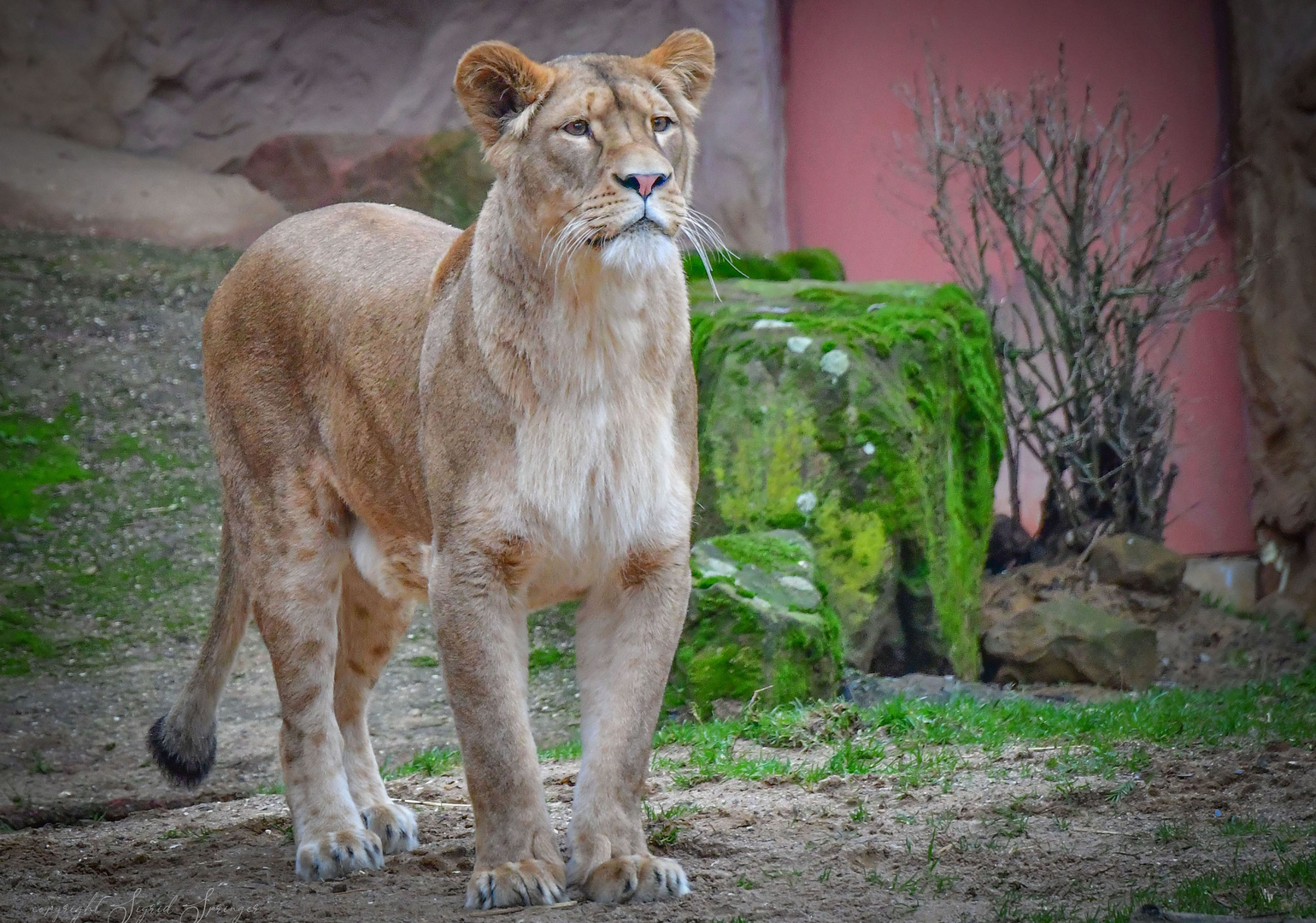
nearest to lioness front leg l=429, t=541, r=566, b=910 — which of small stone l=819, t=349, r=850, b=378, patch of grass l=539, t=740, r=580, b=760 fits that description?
patch of grass l=539, t=740, r=580, b=760

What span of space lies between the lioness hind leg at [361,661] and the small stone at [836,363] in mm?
3133

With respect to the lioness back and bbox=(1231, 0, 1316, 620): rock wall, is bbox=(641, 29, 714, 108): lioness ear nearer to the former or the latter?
the lioness back

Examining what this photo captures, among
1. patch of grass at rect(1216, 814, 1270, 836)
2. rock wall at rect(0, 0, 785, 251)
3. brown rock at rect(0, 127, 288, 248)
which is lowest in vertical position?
patch of grass at rect(1216, 814, 1270, 836)

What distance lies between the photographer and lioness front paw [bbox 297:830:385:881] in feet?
14.1

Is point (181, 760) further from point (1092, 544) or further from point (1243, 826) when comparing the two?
point (1092, 544)

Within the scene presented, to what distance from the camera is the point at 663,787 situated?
16.7 ft

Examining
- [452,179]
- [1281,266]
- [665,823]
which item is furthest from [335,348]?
[452,179]

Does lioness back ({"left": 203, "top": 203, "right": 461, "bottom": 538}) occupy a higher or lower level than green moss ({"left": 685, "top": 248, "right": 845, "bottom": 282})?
lower

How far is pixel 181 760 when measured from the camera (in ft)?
16.2

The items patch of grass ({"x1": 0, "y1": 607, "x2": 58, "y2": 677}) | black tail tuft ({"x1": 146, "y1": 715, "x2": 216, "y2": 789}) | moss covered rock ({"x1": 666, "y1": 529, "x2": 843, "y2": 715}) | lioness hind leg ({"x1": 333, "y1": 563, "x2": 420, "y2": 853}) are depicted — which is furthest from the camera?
patch of grass ({"x1": 0, "y1": 607, "x2": 58, "y2": 677})

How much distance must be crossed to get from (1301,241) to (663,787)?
7002mm

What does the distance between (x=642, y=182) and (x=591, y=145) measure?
20cm

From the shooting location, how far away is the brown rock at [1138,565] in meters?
9.21

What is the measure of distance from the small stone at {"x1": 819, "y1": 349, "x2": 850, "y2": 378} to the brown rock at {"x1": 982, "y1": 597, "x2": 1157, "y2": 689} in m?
1.84
